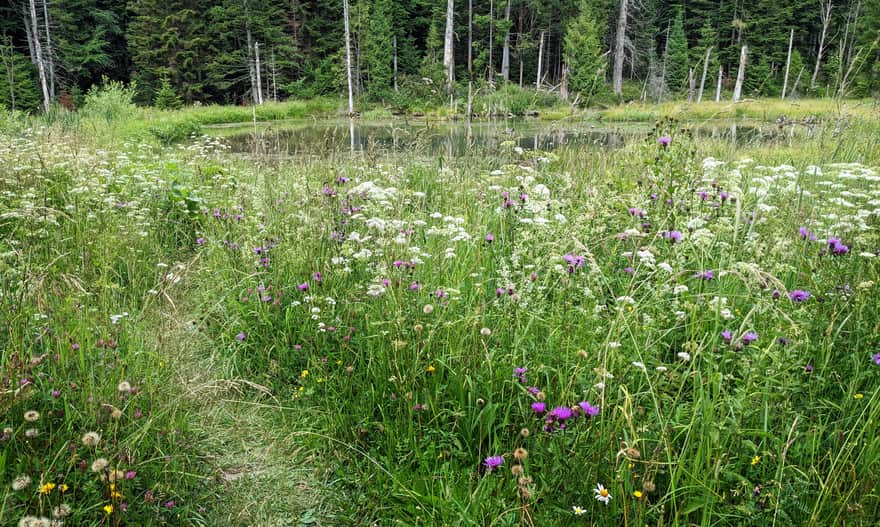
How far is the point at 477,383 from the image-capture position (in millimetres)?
2207

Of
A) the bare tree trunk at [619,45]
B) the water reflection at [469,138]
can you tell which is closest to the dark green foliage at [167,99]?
the water reflection at [469,138]

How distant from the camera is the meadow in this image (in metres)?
1.69

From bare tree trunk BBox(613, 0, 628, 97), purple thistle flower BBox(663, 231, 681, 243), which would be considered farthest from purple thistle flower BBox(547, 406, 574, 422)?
bare tree trunk BBox(613, 0, 628, 97)

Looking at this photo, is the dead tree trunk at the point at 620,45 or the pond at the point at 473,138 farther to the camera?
the dead tree trunk at the point at 620,45

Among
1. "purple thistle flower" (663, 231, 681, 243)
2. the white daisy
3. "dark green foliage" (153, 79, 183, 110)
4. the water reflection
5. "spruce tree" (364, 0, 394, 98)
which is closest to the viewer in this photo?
the white daisy

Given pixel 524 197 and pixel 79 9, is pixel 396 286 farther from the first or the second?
pixel 79 9

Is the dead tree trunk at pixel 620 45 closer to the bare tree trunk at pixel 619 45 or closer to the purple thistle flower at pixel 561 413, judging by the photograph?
the bare tree trunk at pixel 619 45

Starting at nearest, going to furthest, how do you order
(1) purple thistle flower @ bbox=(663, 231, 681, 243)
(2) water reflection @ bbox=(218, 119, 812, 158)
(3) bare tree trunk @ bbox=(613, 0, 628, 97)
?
(1) purple thistle flower @ bbox=(663, 231, 681, 243), (2) water reflection @ bbox=(218, 119, 812, 158), (3) bare tree trunk @ bbox=(613, 0, 628, 97)

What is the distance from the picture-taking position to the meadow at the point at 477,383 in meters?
→ 1.69

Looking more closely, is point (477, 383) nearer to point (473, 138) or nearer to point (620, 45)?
point (473, 138)

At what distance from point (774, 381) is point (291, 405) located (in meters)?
2.10

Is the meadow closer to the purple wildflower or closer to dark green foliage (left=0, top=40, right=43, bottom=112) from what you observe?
the purple wildflower

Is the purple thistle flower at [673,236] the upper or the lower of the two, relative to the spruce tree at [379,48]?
lower

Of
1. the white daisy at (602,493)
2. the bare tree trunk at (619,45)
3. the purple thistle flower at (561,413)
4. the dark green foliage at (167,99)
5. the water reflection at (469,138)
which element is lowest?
the white daisy at (602,493)
